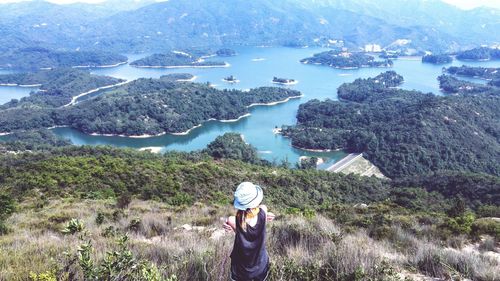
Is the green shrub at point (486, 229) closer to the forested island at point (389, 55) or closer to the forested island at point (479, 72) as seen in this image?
the forested island at point (479, 72)

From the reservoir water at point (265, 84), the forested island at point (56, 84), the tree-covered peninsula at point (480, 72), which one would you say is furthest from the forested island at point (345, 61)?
the forested island at point (56, 84)

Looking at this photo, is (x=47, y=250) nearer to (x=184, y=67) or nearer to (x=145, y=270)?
(x=145, y=270)

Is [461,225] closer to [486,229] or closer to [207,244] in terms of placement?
[486,229]

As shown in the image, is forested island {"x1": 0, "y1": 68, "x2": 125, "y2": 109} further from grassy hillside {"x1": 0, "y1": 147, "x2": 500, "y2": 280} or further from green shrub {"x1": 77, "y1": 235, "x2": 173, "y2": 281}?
green shrub {"x1": 77, "y1": 235, "x2": 173, "y2": 281}

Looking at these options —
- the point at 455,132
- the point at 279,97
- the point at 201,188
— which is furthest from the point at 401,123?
the point at 201,188

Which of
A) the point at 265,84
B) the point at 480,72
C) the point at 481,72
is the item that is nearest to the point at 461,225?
the point at 265,84

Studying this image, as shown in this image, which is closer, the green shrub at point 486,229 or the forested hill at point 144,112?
the green shrub at point 486,229

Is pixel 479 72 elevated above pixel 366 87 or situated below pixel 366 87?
above
